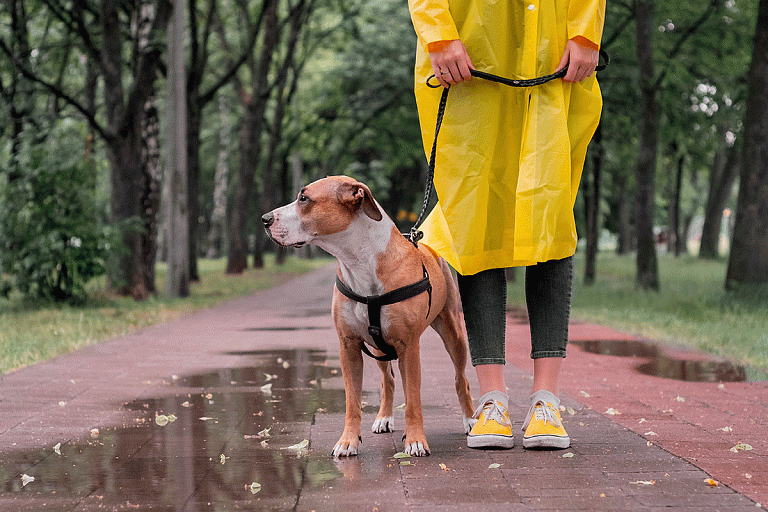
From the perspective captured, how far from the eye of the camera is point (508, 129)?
3.71m

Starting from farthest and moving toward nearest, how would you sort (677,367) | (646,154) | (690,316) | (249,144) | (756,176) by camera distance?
(249,144) → (646,154) → (756,176) → (690,316) → (677,367)

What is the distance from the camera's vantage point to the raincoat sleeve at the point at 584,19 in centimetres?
356

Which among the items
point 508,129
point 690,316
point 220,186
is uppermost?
point 220,186

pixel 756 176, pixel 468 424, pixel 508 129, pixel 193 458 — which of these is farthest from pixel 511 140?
pixel 756 176

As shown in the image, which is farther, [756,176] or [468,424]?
[756,176]

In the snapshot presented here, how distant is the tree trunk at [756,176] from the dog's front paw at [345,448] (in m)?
10.7

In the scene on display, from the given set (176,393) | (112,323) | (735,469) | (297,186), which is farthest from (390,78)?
(735,469)

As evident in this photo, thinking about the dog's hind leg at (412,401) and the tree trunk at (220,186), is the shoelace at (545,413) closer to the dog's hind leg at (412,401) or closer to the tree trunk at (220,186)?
the dog's hind leg at (412,401)

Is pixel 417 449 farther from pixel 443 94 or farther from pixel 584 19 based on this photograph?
pixel 584 19

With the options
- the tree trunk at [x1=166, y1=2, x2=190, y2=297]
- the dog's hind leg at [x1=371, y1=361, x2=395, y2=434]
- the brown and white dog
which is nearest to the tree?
the tree trunk at [x1=166, y1=2, x2=190, y2=297]

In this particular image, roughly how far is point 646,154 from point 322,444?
44.4 feet

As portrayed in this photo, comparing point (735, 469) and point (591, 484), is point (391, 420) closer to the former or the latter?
point (591, 484)

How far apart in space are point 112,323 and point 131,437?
6.50 metres

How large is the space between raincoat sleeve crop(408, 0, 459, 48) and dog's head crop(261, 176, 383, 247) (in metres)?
0.72
